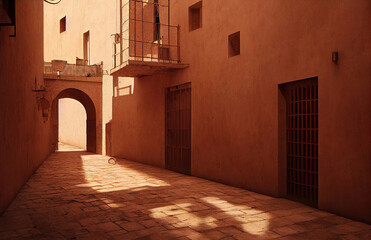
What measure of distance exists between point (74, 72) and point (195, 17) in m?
8.45

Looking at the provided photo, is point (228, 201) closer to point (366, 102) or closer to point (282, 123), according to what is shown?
point (282, 123)

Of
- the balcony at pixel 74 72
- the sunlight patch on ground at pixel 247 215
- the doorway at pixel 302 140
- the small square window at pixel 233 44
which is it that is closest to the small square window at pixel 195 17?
the small square window at pixel 233 44

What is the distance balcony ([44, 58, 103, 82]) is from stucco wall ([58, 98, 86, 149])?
4755mm

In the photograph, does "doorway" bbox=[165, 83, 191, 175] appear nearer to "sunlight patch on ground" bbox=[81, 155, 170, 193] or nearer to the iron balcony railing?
the iron balcony railing

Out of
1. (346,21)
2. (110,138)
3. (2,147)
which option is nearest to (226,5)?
(346,21)

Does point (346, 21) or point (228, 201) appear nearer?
point (346, 21)

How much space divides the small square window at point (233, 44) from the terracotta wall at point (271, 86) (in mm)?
113

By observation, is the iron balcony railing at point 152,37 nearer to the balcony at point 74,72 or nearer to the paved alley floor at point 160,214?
the balcony at point 74,72

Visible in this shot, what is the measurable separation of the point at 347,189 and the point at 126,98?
1126 centimetres

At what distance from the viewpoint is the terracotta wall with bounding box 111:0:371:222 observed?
5699mm

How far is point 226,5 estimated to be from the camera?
9086 millimetres

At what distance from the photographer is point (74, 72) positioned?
683 inches

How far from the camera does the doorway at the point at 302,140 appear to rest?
6.68 meters

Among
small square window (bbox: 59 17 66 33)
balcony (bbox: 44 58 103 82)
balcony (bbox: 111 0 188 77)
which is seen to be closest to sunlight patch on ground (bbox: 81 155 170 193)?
balcony (bbox: 111 0 188 77)
